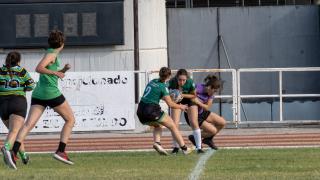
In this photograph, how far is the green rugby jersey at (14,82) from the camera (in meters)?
12.6

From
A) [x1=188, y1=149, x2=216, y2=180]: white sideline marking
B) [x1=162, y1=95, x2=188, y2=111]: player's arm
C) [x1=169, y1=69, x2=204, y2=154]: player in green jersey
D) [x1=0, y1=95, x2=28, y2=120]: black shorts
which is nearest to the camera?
[x1=188, y1=149, x2=216, y2=180]: white sideline marking

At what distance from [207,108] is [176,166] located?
147 inches

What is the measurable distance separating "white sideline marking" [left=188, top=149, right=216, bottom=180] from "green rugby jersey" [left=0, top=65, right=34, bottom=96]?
259cm

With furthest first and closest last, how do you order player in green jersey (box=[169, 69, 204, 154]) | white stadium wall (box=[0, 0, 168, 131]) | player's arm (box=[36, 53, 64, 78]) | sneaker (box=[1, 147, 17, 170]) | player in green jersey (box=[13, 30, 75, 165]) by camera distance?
1. white stadium wall (box=[0, 0, 168, 131])
2. player in green jersey (box=[169, 69, 204, 154])
3. player in green jersey (box=[13, 30, 75, 165])
4. player's arm (box=[36, 53, 64, 78])
5. sneaker (box=[1, 147, 17, 170])

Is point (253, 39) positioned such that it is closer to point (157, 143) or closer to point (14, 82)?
point (157, 143)

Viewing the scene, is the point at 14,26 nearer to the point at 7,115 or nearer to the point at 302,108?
the point at 302,108

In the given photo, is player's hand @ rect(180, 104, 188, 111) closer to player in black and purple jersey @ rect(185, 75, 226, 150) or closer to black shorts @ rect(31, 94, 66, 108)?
player in black and purple jersey @ rect(185, 75, 226, 150)

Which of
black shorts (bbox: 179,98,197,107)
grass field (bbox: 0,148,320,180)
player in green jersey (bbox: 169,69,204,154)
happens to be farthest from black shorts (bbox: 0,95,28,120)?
black shorts (bbox: 179,98,197,107)

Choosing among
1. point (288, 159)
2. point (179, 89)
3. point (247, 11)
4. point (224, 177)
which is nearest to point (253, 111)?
point (247, 11)

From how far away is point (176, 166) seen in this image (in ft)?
38.2

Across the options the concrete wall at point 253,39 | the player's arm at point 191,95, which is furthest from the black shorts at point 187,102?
the concrete wall at point 253,39

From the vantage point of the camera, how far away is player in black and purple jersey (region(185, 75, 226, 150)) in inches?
594

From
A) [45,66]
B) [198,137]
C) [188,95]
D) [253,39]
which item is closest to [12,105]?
[45,66]

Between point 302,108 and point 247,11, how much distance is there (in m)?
3.29
